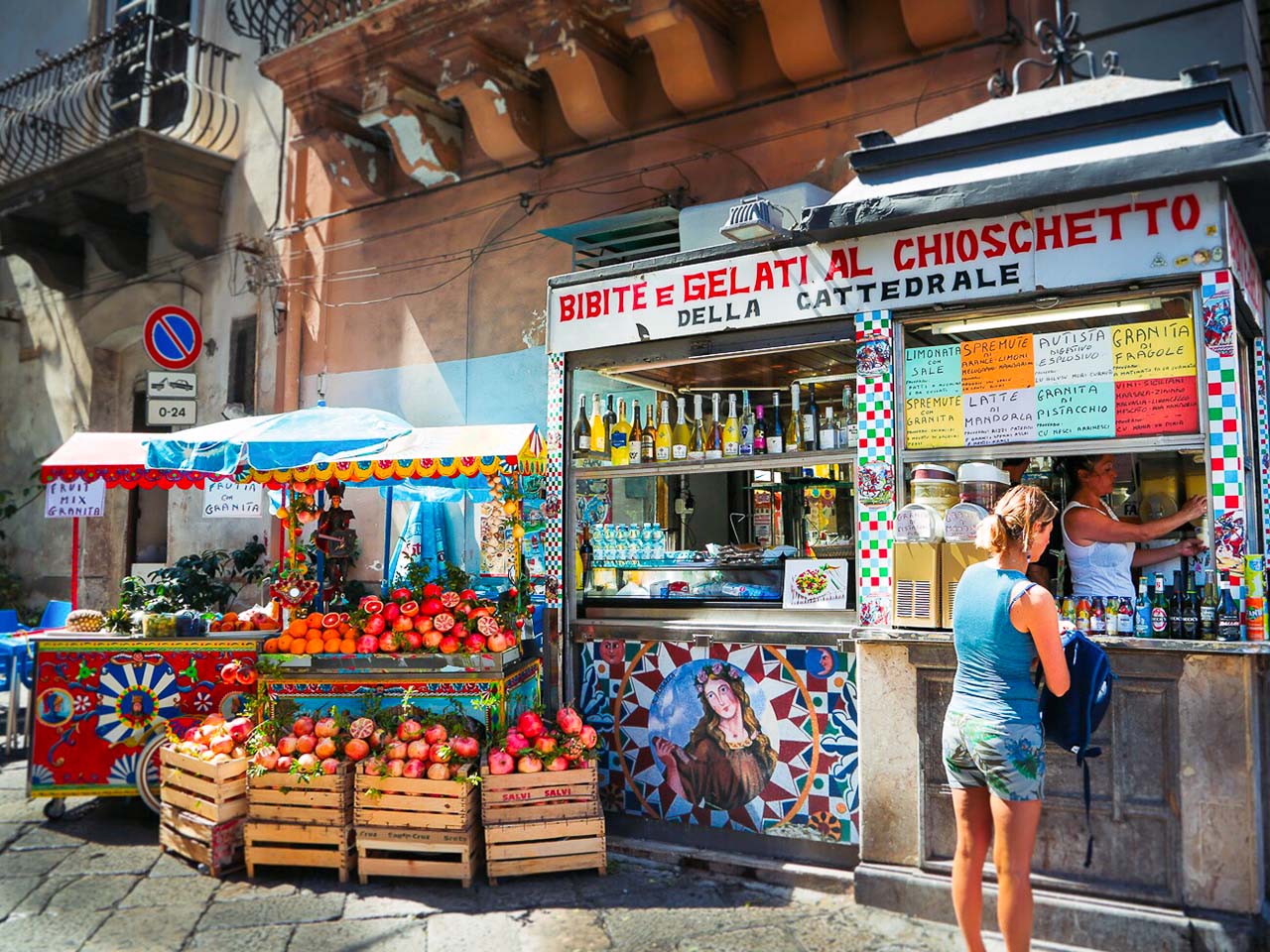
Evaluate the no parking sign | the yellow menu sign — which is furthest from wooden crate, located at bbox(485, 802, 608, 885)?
the no parking sign

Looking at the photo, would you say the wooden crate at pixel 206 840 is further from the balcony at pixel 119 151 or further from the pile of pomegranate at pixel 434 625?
the balcony at pixel 119 151

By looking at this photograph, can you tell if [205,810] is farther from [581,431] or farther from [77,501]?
[77,501]

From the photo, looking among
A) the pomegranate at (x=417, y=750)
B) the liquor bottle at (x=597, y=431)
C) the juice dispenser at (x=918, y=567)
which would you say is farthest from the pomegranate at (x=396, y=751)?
the juice dispenser at (x=918, y=567)

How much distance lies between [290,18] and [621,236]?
4.63m

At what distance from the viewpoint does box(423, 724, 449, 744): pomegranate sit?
5.27 m

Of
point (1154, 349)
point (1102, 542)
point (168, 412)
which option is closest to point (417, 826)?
point (1102, 542)

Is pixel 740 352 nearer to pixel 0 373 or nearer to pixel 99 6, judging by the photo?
pixel 99 6

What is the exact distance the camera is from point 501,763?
5.07 meters

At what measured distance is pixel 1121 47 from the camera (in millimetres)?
6598

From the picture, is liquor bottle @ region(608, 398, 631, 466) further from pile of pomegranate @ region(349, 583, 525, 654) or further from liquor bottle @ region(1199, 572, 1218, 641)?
liquor bottle @ region(1199, 572, 1218, 641)

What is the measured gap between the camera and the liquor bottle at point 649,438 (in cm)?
605

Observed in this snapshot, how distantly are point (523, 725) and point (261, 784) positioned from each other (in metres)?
1.41

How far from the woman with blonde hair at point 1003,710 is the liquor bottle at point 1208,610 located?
1.02 metres

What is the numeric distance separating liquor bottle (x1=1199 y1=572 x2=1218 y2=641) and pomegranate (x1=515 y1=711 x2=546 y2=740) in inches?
127
